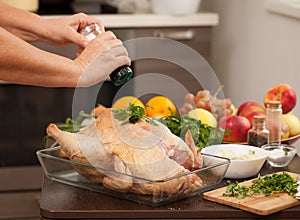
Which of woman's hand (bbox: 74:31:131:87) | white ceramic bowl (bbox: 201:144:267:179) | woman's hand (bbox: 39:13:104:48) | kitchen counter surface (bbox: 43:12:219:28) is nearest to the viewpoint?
woman's hand (bbox: 74:31:131:87)

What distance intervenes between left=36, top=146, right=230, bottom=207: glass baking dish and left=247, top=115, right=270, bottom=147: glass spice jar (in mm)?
296

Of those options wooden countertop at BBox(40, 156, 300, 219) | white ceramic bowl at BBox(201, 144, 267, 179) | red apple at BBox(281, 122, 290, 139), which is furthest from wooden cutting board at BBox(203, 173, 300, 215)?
red apple at BBox(281, 122, 290, 139)

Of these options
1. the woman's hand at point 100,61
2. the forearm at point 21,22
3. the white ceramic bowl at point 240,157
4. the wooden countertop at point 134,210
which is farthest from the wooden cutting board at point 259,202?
the forearm at point 21,22

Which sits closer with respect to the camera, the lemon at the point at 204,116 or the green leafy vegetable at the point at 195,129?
the green leafy vegetable at the point at 195,129

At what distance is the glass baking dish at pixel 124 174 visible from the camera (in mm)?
1438

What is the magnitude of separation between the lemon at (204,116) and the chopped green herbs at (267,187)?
338mm

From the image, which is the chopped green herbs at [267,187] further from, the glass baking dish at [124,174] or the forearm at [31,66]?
the forearm at [31,66]

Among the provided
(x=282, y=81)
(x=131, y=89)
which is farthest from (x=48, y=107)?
(x=131, y=89)

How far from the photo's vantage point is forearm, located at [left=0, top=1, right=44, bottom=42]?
1937 mm

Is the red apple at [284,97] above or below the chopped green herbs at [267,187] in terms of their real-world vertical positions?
above

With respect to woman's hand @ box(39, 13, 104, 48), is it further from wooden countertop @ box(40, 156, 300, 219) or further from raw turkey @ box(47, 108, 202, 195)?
wooden countertop @ box(40, 156, 300, 219)

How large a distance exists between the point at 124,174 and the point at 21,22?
691 millimetres

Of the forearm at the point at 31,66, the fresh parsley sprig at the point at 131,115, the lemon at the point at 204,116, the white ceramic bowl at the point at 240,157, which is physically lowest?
the white ceramic bowl at the point at 240,157

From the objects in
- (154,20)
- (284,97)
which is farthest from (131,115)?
(154,20)
